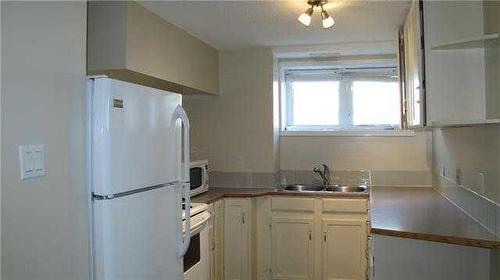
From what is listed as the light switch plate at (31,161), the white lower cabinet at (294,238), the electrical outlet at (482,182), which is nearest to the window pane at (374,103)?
the white lower cabinet at (294,238)

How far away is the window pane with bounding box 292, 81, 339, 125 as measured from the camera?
4121 millimetres

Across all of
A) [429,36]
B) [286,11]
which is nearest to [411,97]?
[429,36]

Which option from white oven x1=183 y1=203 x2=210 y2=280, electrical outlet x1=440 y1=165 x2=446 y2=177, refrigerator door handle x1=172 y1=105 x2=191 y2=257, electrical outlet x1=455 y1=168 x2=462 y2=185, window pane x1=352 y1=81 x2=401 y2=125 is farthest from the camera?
window pane x1=352 y1=81 x2=401 y2=125

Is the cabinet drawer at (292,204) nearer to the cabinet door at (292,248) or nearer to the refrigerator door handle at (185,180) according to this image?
the cabinet door at (292,248)

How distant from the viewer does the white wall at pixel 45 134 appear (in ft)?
4.24

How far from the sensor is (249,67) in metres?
3.89

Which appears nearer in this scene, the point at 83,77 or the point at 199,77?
the point at 83,77

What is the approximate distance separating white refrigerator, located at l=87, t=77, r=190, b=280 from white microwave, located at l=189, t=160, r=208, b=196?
104 cm

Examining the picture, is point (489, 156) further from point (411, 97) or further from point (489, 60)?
point (411, 97)

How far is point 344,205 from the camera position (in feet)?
11.1

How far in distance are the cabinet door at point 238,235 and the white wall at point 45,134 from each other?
6.07 ft

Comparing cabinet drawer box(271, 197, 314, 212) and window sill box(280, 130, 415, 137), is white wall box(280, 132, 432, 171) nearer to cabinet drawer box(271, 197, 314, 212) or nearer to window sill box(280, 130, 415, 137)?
window sill box(280, 130, 415, 137)

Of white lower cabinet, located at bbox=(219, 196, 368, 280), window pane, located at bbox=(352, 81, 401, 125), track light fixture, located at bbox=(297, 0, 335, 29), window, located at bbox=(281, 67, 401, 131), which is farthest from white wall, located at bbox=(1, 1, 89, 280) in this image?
window pane, located at bbox=(352, 81, 401, 125)

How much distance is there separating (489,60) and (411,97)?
30.2 inches
